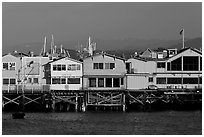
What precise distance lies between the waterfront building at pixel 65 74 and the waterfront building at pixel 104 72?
0.61 m

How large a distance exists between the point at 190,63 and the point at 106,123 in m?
15.8

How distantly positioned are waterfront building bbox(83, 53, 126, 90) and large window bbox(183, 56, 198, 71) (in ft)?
17.1

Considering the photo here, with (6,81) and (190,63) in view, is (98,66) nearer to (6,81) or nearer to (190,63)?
(190,63)

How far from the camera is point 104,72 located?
154 ft

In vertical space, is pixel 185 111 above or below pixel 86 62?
below

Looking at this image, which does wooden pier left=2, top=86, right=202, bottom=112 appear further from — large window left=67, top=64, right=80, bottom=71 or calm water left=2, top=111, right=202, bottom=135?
calm water left=2, top=111, right=202, bottom=135

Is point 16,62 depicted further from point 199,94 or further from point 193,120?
point 193,120

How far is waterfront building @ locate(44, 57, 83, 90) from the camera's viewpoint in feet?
153

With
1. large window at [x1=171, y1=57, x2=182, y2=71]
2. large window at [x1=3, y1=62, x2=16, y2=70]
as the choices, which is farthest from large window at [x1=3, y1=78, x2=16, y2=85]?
large window at [x1=171, y1=57, x2=182, y2=71]

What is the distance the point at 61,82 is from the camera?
46750 mm

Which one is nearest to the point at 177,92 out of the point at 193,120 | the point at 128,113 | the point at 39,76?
the point at 128,113

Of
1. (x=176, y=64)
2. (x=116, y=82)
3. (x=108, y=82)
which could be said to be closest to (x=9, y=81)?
(x=108, y=82)

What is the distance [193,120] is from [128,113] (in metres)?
7.01

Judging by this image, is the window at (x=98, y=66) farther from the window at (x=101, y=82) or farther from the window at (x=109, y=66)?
the window at (x=101, y=82)
